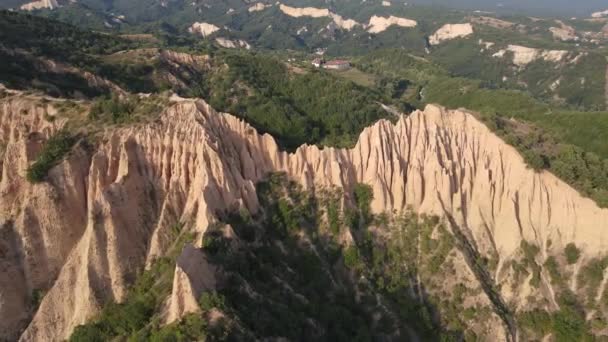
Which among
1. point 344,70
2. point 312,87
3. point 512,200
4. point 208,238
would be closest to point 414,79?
point 344,70

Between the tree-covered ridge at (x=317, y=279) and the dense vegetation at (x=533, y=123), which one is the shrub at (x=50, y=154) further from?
the dense vegetation at (x=533, y=123)

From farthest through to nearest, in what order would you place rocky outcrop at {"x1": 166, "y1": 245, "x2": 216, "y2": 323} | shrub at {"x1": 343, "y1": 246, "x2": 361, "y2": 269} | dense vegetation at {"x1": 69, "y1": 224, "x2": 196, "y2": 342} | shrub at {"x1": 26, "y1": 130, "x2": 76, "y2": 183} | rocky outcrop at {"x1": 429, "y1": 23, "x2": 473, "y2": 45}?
rocky outcrop at {"x1": 429, "y1": 23, "x2": 473, "y2": 45}, shrub at {"x1": 343, "y1": 246, "x2": 361, "y2": 269}, shrub at {"x1": 26, "y1": 130, "x2": 76, "y2": 183}, dense vegetation at {"x1": 69, "y1": 224, "x2": 196, "y2": 342}, rocky outcrop at {"x1": 166, "y1": 245, "x2": 216, "y2": 323}

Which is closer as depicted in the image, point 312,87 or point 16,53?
point 16,53

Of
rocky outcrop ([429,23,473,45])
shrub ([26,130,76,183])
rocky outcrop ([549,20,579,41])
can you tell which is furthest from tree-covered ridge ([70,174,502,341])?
rocky outcrop ([549,20,579,41])

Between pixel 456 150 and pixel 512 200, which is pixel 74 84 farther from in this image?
pixel 512 200

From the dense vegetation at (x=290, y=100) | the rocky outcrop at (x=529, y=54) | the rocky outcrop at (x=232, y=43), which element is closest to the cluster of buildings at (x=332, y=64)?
the dense vegetation at (x=290, y=100)

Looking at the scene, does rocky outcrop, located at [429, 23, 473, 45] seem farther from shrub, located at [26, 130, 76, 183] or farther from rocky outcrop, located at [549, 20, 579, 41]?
shrub, located at [26, 130, 76, 183]
